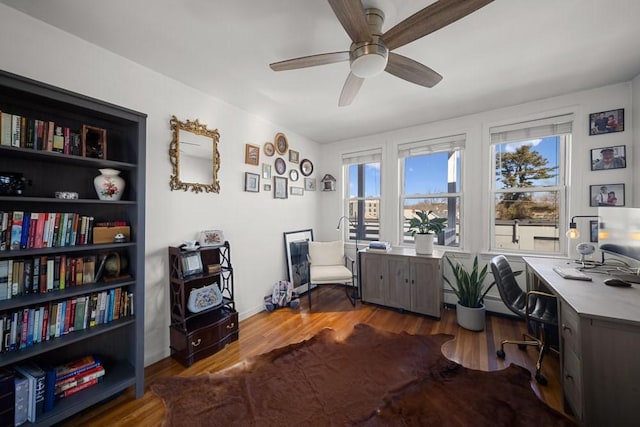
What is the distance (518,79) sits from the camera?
2.22 m

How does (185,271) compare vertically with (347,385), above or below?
above

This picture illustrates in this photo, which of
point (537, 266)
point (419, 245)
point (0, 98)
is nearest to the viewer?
point (0, 98)

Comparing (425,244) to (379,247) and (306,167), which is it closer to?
(379,247)

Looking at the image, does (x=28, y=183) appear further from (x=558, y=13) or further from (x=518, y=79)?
(x=518, y=79)

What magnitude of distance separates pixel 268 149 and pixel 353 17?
7.34ft

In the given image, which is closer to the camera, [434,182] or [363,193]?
[434,182]

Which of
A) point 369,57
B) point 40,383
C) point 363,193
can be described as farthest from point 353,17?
point 363,193

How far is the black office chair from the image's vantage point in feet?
6.28

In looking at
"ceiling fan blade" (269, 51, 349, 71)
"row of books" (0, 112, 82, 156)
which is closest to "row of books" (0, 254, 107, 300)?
"row of books" (0, 112, 82, 156)

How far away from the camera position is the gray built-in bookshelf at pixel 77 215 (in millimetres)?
1354

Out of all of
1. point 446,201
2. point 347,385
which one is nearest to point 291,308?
point 347,385

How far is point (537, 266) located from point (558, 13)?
2.00 meters

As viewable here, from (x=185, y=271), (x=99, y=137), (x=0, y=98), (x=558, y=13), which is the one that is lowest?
(x=185, y=271)

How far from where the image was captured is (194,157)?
2.40 metres
